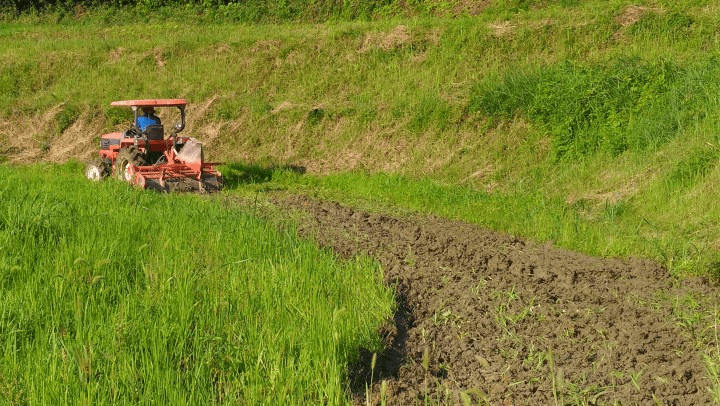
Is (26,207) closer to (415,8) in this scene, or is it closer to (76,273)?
(76,273)

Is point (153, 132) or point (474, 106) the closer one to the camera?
point (153, 132)

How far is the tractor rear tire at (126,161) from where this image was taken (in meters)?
12.9

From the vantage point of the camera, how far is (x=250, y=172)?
1505cm

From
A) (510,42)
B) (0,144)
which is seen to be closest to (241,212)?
(510,42)

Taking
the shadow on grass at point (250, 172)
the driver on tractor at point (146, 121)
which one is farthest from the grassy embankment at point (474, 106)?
the driver on tractor at point (146, 121)

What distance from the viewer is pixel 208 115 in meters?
17.7

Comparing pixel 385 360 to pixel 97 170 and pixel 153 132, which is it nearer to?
pixel 153 132

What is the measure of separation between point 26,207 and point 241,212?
2.35 meters

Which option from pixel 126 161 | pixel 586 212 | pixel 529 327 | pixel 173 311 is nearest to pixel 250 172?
pixel 126 161

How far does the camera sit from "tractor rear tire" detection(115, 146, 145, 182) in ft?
42.3

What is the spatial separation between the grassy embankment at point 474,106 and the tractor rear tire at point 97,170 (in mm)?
2948

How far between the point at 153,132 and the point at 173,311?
28.1 feet

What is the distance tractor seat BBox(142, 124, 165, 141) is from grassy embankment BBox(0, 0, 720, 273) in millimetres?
2237

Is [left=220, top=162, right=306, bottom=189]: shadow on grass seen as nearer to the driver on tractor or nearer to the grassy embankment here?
the grassy embankment
